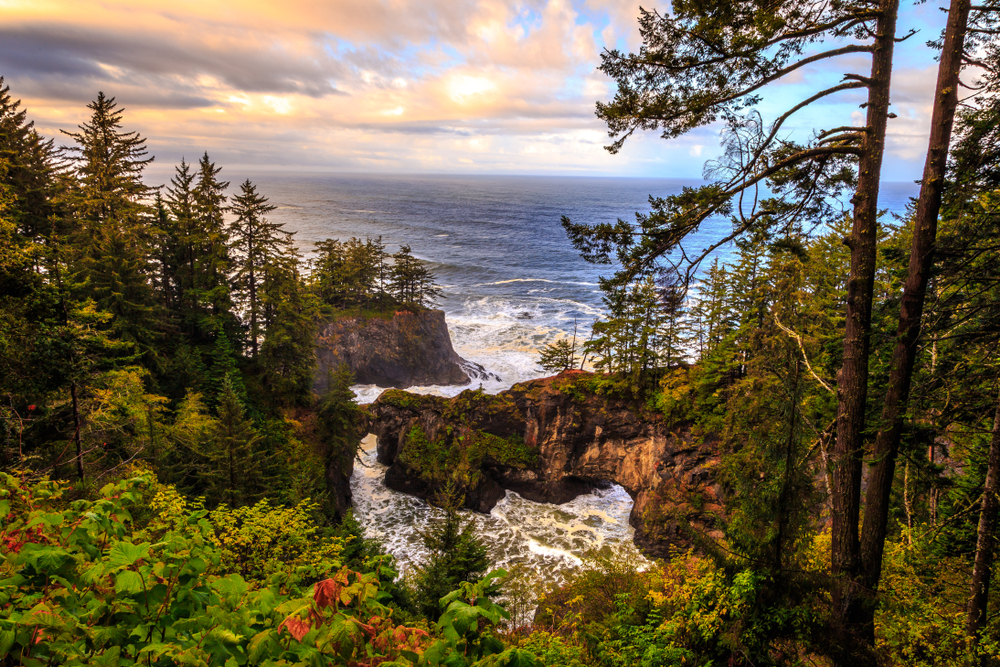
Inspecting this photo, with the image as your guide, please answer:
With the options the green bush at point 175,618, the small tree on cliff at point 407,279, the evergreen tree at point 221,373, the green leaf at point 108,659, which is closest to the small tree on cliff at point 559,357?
the small tree on cliff at point 407,279

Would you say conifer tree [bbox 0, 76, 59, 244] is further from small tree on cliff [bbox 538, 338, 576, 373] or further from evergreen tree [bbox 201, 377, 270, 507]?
small tree on cliff [bbox 538, 338, 576, 373]

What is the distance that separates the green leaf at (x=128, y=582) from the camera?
7.64ft

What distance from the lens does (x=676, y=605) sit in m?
7.27

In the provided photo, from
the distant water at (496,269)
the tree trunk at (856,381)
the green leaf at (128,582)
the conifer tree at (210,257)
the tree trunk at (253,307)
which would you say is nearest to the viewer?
the green leaf at (128,582)

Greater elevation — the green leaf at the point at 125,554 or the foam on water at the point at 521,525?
the green leaf at the point at 125,554

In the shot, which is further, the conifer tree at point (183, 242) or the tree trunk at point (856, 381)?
the conifer tree at point (183, 242)

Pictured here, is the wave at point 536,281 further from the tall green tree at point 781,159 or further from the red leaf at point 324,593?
the red leaf at point 324,593

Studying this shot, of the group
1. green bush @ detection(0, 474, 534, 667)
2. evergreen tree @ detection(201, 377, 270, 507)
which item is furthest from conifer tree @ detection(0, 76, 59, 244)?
green bush @ detection(0, 474, 534, 667)

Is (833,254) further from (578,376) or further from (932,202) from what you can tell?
(932,202)

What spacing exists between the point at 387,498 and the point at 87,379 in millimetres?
17660

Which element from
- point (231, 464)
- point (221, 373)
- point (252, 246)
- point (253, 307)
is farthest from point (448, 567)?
point (252, 246)

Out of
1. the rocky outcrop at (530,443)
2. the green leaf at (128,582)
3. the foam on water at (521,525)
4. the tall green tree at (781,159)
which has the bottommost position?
the foam on water at (521,525)

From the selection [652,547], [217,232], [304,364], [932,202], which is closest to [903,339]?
[932,202]

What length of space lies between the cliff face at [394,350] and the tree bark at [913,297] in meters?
36.1
